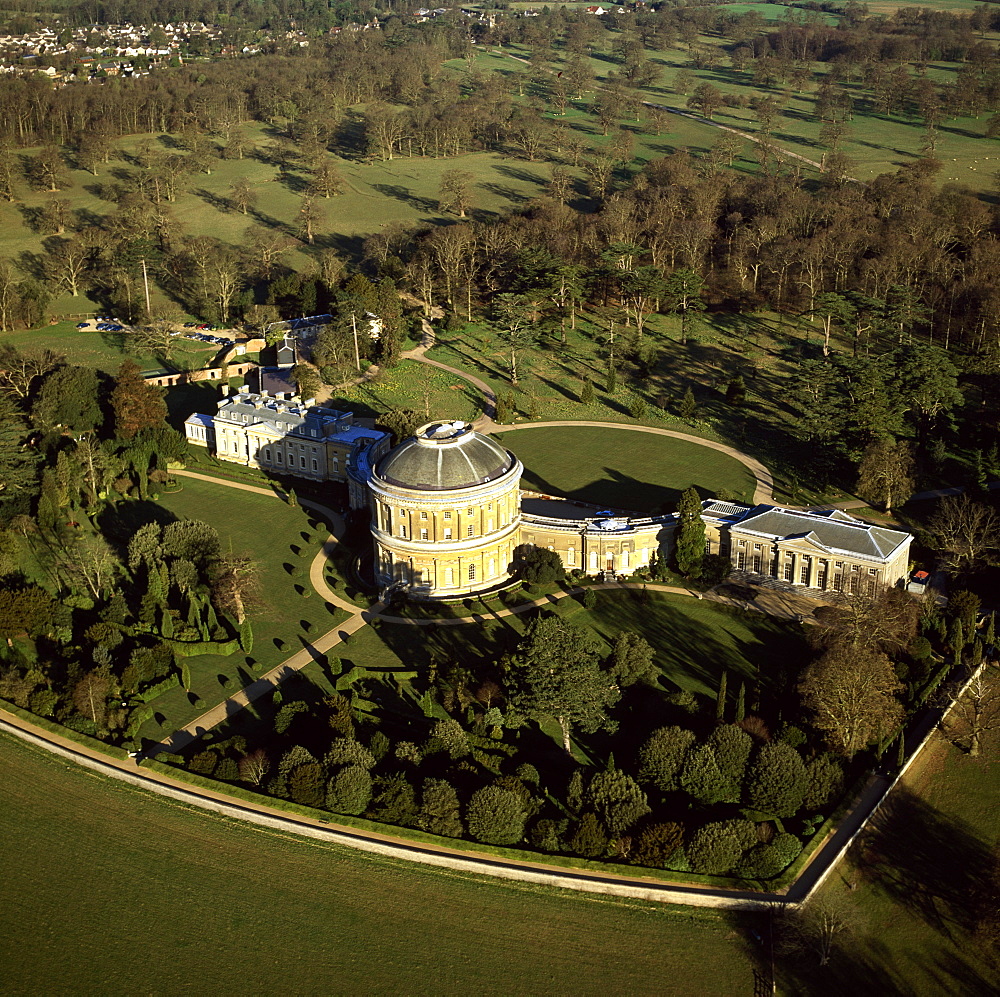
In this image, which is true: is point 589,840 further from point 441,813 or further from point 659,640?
point 659,640

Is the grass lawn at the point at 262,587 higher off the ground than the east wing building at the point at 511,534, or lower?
lower

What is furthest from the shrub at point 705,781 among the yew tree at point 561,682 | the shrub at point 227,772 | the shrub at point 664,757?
the shrub at point 227,772

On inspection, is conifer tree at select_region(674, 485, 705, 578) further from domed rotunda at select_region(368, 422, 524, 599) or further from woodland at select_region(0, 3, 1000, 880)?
domed rotunda at select_region(368, 422, 524, 599)

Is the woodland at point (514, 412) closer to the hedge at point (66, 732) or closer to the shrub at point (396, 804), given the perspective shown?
the shrub at point (396, 804)

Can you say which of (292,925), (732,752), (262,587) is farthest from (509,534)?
(292,925)

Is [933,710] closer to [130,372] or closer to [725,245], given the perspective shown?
[130,372]

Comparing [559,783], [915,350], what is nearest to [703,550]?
[559,783]
